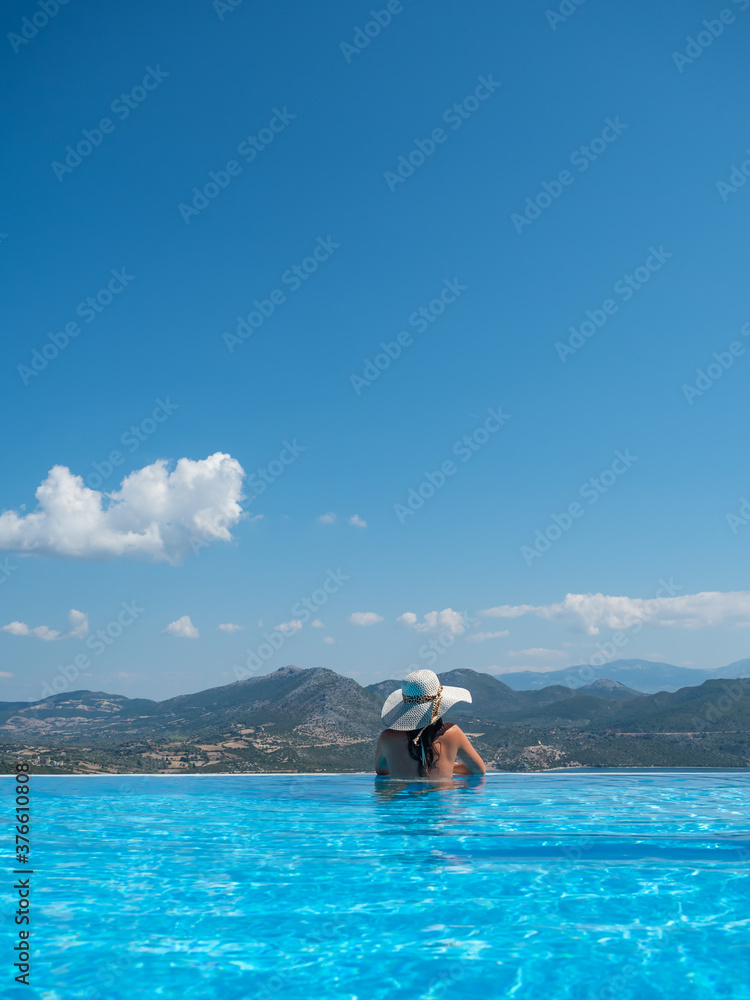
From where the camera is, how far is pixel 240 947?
5156mm

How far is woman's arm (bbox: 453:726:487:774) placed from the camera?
11.7 metres

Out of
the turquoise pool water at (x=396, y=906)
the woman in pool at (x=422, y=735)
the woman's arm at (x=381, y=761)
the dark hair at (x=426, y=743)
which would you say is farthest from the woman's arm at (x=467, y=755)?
the woman's arm at (x=381, y=761)

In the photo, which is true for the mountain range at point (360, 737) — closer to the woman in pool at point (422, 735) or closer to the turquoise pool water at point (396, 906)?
the woman in pool at point (422, 735)

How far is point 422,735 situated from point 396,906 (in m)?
5.21

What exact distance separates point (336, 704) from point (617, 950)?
60298mm

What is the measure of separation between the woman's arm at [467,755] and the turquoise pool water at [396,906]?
0.81 meters

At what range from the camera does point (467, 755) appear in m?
11.8

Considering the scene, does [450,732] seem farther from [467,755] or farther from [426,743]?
[467,755]

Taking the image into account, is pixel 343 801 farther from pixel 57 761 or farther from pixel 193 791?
pixel 57 761

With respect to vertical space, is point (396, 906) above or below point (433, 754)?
below

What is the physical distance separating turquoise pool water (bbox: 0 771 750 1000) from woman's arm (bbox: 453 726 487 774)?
0.81m

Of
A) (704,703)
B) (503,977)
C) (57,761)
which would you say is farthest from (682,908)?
(704,703)

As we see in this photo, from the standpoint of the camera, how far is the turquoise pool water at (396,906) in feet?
15.0

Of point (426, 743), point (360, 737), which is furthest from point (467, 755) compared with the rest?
point (360, 737)
